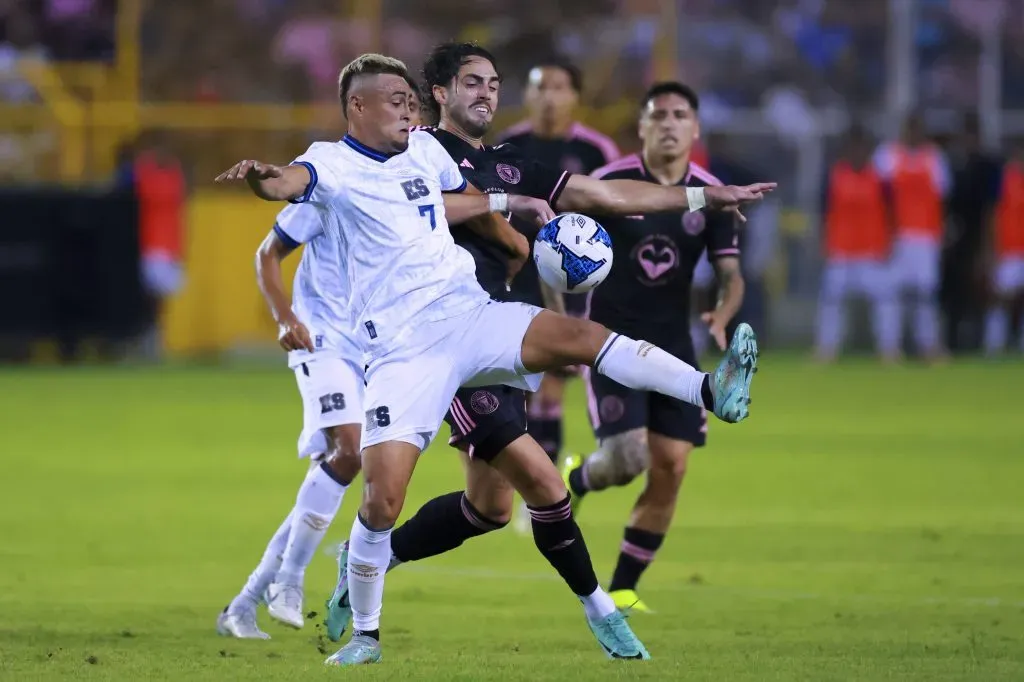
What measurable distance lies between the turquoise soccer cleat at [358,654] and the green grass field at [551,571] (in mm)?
60

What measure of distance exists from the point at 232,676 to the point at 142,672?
327 mm

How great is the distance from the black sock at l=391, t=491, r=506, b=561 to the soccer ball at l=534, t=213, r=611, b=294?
1054 mm

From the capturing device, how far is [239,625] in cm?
723

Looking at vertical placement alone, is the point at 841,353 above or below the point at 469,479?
below

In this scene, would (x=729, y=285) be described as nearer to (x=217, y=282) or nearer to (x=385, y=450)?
(x=385, y=450)

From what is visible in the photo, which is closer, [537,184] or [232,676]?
[232,676]

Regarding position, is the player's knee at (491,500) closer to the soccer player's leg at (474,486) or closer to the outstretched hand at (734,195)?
the soccer player's leg at (474,486)

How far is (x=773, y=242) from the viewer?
78.2 ft

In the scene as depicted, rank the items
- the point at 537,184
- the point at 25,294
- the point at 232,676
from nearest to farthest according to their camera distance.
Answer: the point at 232,676 → the point at 537,184 → the point at 25,294

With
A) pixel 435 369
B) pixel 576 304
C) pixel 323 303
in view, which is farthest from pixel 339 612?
pixel 576 304

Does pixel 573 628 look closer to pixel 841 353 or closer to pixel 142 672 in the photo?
pixel 142 672

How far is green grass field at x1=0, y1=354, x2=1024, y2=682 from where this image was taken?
6.43 metres

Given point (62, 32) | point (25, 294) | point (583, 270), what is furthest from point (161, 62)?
point (583, 270)

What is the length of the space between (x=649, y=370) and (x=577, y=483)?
2.70 meters
